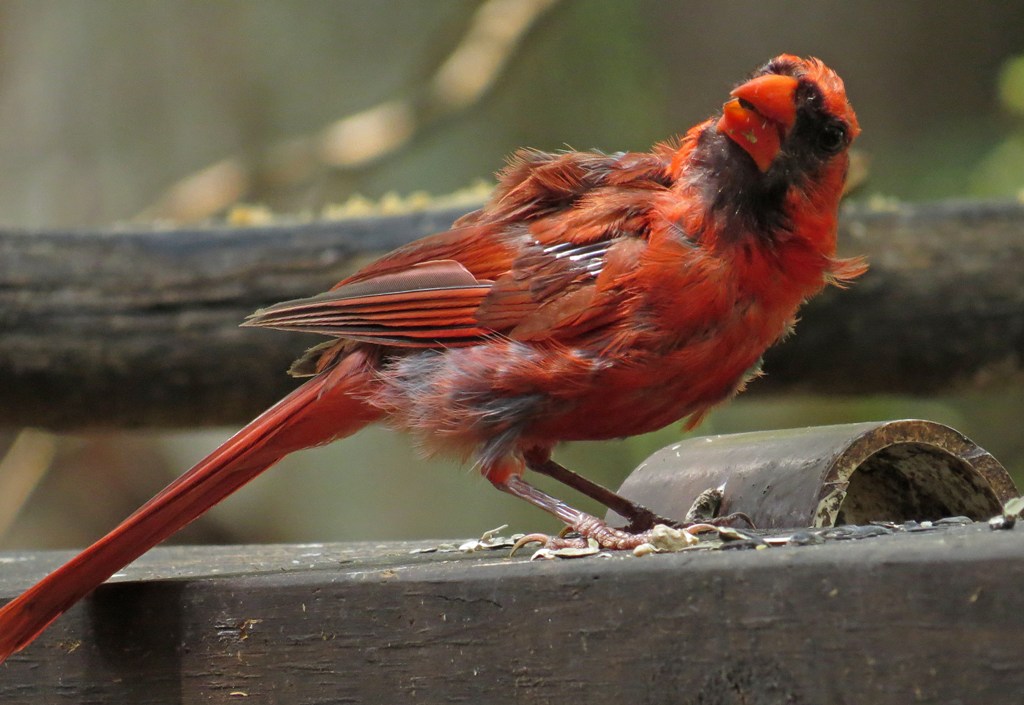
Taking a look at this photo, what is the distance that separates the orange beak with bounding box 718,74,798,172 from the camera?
90.7 inches

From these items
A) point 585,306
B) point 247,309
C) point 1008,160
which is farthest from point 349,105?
point 585,306

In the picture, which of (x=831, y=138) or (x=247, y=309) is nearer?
(x=831, y=138)

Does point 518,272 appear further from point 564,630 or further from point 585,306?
point 564,630

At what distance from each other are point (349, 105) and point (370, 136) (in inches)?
26.8

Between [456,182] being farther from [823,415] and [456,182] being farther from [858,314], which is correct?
[858,314]

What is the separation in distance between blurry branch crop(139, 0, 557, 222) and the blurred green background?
0.03 metres

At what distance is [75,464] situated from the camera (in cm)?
809

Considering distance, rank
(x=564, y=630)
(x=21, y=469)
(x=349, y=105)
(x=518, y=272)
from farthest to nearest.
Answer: (x=349, y=105)
(x=21, y=469)
(x=518, y=272)
(x=564, y=630)

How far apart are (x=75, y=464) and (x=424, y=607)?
268 inches

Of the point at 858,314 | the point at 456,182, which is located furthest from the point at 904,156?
the point at 858,314

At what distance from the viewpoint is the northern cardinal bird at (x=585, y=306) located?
2336 mm

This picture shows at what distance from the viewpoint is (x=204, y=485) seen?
2346 millimetres

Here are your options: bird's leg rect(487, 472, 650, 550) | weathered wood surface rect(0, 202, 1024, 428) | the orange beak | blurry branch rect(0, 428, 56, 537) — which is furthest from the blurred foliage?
blurry branch rect(0, 428, 56, 537)

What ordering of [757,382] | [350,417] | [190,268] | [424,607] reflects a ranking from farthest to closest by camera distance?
[757,382], [190,268], [350,417], [424,607]
